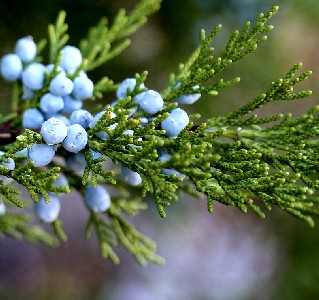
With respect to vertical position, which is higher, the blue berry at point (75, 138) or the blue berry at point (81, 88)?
the blue berry at point (81, 88)

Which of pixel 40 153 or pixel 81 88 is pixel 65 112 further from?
pixel 40 153

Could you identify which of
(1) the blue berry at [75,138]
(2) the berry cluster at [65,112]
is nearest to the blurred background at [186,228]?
(2) the berry cluster at [65,112]

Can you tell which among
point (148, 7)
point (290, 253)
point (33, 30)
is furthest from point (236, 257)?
point (148, 7)

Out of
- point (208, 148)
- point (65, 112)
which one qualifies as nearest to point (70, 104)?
point (65, 112)

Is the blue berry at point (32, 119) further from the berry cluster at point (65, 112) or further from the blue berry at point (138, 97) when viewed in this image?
the blue berry at point (138, 97)

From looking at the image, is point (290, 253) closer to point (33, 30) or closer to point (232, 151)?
point (33, 30)

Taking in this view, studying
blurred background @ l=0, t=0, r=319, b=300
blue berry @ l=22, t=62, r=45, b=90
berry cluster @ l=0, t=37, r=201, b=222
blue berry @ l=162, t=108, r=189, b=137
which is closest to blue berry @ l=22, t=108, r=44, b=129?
berry cluster @ l=0, t=37, r=201, b=222
